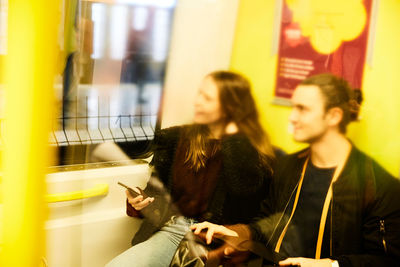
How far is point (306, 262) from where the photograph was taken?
1143 millimetres

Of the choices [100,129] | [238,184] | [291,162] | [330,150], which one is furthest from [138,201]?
[330,150]

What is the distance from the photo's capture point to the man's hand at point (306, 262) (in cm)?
112

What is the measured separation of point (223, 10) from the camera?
123cm

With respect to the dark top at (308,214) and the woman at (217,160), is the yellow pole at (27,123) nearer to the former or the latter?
the woman at (217,160)

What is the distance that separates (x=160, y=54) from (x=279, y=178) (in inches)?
19.6

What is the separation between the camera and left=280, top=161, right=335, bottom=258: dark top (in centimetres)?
112

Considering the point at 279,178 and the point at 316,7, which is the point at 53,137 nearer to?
the point at 279,178

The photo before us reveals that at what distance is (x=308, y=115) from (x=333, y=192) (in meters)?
0.20

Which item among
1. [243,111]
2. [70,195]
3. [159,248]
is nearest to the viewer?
[243,111]

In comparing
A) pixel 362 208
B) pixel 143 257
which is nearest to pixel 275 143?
pixel 362 208

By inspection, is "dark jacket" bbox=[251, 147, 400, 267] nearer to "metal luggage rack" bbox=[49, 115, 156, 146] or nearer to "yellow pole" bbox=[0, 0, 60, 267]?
"metal luggage rack" bbox=[49, 115, 156, 146]

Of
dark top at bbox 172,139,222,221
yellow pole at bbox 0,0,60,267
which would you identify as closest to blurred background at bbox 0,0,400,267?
yellow pole at bbox 0,0,60,267

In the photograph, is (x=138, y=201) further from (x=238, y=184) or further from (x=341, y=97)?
(x=341, y=97)

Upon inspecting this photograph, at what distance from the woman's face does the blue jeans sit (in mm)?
299
